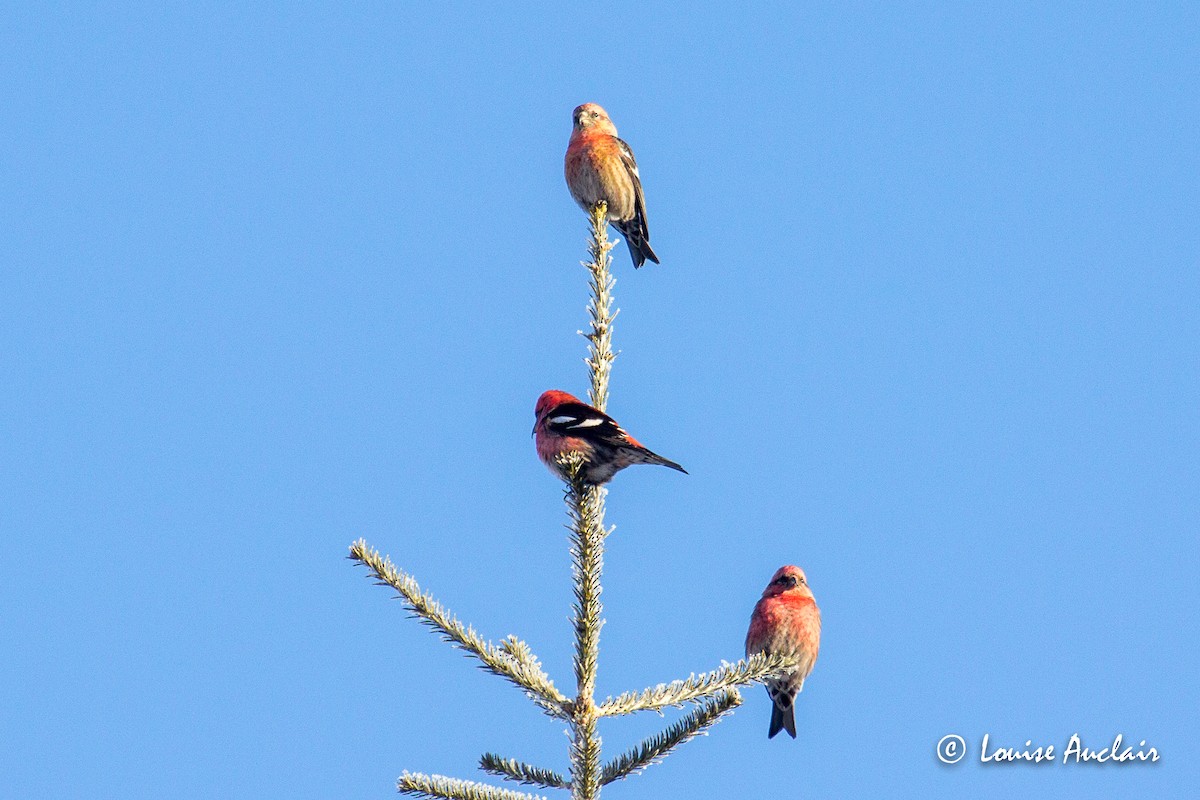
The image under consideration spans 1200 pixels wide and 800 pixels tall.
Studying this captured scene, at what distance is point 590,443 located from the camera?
4812 millimetres

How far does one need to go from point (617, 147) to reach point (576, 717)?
7.39 meters

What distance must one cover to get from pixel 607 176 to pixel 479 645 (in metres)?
6.94

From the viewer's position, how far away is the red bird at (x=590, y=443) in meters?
4.79

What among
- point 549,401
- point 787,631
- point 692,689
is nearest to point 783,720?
point 787,631

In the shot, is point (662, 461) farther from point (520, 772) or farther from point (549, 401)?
point (520, 772)

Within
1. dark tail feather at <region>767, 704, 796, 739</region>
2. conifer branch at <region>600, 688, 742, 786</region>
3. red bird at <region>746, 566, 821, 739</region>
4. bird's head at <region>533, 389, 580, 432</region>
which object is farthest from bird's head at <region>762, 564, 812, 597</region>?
conifer branch at <region>600, 688, 742, 786</region>

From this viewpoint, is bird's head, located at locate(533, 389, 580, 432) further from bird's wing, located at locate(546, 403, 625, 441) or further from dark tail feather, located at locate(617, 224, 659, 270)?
dark tail feather, located at locate(617, 224, 659, 270)

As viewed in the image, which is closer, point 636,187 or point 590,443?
point 590,443

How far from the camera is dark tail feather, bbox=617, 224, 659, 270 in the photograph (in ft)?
33.9

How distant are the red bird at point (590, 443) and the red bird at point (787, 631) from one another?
2377 millimetres

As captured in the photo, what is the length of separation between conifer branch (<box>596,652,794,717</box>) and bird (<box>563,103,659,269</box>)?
255 inches

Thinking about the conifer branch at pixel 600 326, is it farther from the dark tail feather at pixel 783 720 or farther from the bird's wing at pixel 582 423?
the dark tail feather at pixel 783 720

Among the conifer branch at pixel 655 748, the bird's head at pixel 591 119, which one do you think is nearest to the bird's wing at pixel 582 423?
the conifer branch at pixel 655 748

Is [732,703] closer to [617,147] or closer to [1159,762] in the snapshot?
[1159,762]
